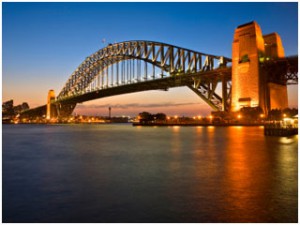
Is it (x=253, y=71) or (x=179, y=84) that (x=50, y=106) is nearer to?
(x=179, y=84)

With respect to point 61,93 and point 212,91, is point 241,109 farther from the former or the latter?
point 61,93

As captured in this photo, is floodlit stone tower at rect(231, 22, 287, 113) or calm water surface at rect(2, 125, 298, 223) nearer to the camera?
calm water surface at rect(2, 125, 298, 223)

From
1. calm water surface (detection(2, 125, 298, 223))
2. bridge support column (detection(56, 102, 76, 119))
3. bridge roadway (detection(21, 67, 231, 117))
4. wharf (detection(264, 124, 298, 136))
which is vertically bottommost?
calm water surface (detection(2, 125, 298, 223))

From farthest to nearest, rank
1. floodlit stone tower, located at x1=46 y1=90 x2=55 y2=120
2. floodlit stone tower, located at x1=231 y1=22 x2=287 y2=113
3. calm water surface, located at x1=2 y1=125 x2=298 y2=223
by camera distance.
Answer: floodlit stone tower, located at x1=46 y1=90 x2=55 y2=120
floodlit stone tower, located at x1=231 y1=22 x2=287 y2=113
calm water surface, located at x1=2 y1=125 x2=298 y2=223

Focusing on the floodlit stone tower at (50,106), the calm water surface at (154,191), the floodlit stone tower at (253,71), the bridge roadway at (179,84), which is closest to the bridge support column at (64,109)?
the floodlit stone tower at (50,106)

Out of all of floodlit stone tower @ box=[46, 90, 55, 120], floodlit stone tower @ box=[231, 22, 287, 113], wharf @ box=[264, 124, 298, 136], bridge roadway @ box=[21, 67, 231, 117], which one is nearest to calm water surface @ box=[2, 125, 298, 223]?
wharf @ box=[264, 124, 298, 136]

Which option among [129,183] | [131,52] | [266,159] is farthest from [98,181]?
[131,52]

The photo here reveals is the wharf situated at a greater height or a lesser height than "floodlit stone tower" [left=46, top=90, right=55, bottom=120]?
lesser

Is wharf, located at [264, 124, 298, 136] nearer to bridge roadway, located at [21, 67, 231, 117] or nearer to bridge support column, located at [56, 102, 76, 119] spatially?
bridge roadway, located at [21, 67, 231, 117]

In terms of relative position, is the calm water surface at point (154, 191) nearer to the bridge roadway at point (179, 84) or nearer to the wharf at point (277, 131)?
the wharf at point (277, 131)
